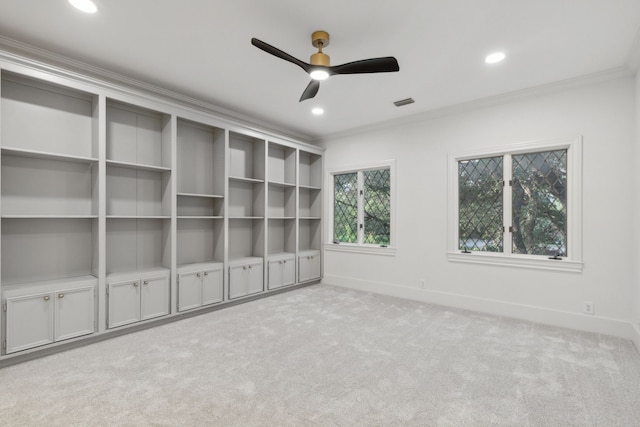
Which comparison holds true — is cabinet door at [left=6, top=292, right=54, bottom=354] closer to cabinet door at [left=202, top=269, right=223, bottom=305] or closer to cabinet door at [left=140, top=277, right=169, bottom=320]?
cabinet door at [left=140, top=277, right=169, bottom=320]

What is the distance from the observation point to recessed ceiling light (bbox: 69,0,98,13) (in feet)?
7.36

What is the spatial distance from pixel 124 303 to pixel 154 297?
11.8 inches

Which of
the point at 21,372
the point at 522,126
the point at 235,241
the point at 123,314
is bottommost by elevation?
the point at 21,372

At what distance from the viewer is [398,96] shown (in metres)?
3.94

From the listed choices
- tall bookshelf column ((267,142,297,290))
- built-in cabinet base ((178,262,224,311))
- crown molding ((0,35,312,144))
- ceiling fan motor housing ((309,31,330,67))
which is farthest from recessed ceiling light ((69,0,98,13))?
tall bookshelf column ((267,142,297,290))

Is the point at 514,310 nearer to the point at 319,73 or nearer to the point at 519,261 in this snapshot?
the point at 519,261

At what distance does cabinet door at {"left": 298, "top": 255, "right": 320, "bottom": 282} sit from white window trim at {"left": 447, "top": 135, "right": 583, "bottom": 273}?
2.29m

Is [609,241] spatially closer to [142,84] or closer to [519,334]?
[519,334]

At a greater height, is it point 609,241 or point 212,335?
point 609,241

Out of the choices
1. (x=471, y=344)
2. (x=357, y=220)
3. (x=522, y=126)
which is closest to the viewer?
(x=471, y=344)

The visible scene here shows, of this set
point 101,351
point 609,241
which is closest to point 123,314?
point 101,351

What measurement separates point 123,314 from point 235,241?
1.81m

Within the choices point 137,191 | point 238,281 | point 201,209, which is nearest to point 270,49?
point 137,191

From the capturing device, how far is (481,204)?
419 centimetres
